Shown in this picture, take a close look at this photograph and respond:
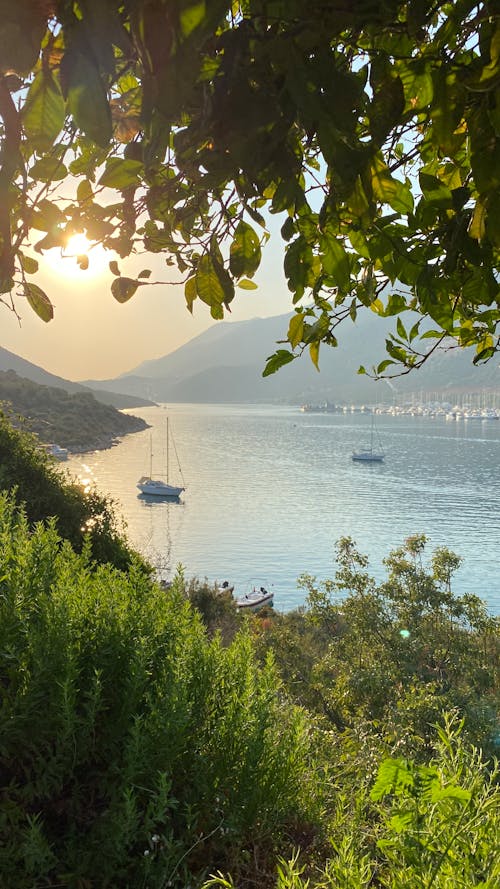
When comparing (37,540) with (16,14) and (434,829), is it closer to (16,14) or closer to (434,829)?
(434,829)

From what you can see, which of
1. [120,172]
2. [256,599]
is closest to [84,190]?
[120,172]

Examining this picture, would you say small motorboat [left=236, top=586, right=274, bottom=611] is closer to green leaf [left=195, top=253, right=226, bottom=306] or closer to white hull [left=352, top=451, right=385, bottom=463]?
green leaf [left=195, top=253, right=226, bottom=306]

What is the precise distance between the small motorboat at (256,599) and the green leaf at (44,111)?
36.1 m

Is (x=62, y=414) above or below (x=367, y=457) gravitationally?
above

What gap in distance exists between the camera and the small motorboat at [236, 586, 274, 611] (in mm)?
36469

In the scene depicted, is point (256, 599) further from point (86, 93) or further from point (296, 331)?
point (86, 93)

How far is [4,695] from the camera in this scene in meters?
2.41

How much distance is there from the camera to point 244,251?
1.42 m

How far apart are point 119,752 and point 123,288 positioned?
2.04 meters

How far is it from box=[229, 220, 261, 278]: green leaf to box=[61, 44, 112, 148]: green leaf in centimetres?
84

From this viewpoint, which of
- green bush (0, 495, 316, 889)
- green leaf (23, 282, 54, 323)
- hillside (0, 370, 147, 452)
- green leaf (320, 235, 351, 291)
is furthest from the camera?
hillside (0, 370, 147, 452)

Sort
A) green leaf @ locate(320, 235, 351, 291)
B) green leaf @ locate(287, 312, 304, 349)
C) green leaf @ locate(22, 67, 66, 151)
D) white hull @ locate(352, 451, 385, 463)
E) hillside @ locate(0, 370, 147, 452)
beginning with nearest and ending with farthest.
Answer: green leaf @ locate(22, 67, 66, 151) < green leaf @ locate(320, 235, 351, 291) < green leaf @ locate(287, 312, 304, 349) < hillside @ locate(0, 370, 147, 452) < white hull @ locate(352, 451, 385, 463)

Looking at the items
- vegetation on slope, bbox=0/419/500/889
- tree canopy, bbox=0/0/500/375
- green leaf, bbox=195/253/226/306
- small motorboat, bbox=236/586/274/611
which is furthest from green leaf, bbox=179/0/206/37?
small motorboat, bbox=236/586/274/611

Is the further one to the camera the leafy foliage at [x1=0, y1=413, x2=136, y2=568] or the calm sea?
the calm sea
